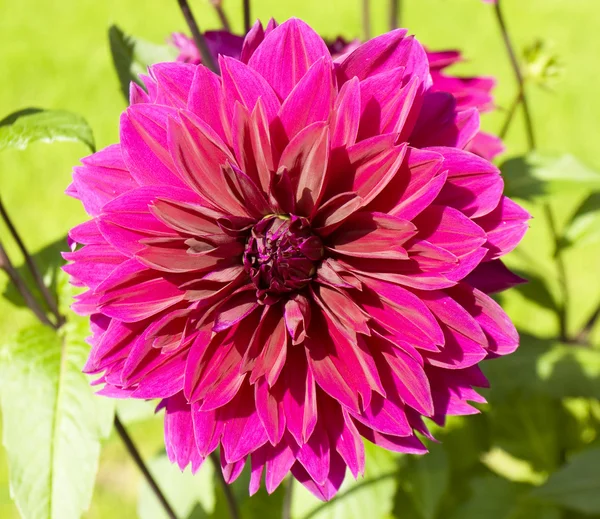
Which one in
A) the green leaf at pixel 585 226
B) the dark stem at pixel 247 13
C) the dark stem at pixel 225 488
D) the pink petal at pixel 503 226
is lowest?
the dark stem at pixel 225 488

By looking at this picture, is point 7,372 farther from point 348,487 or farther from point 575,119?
point 575,119

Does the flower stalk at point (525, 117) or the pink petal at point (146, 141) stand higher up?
the pink petal at point (146, 141)

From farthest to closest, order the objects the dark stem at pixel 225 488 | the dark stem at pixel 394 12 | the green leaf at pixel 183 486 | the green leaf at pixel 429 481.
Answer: the green leaf at pixel 183 486 → the green leaf at pixel 429 481 → the dark stem at pixel 394 12 → the dark stem at pixel 225 488

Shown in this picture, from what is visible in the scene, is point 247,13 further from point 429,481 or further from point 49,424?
point 429,481

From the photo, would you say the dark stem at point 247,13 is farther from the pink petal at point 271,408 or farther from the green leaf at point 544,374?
the green leaf at point 544,374

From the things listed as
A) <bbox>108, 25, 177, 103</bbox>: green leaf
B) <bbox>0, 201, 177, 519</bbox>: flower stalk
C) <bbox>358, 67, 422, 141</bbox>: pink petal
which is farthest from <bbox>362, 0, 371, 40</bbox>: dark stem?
<bbox>0, 201, 177, 519</bbox>: flower stalk

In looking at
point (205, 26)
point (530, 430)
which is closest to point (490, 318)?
point (530, 430)

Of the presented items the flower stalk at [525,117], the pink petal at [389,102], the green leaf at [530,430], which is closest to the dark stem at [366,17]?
the flower stalk at [525,117]
